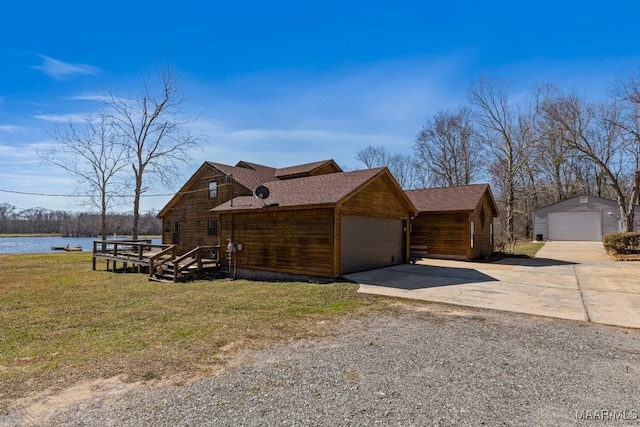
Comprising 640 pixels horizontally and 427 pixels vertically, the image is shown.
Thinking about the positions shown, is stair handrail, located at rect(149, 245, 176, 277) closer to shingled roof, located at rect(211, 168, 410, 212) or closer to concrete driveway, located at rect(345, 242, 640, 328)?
shingled roof, located at rect(211, 168, 410, 212)

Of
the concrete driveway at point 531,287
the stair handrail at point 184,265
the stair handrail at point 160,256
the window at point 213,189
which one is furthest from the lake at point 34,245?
the concrete driveway at point 531,287

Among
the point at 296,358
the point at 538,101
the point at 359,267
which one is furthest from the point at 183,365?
the point at 538,101

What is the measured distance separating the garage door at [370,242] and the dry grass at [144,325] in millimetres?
2085

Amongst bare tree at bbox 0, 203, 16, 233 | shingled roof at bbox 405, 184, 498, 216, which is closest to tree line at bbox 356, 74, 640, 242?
shingled roof at bbox 405, 184, 498, 216

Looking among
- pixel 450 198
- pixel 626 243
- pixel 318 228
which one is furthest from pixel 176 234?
pixel 626 243

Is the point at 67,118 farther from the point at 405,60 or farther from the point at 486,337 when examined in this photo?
the point at 486,337

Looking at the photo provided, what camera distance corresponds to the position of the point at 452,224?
17.0 meters

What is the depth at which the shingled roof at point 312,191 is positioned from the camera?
11289 mm

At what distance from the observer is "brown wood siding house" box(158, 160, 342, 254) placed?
16.3 meters

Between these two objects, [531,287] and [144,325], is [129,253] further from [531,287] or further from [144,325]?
[531,287]

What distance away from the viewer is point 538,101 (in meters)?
27.9

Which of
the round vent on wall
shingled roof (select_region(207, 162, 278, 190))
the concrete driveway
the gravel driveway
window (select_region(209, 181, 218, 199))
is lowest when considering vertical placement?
the gravel driveway

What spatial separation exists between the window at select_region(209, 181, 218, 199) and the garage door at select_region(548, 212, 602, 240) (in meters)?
27.7

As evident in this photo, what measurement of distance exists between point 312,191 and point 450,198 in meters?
8.70
